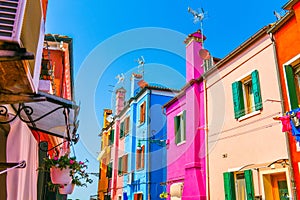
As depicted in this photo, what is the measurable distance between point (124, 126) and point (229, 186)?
1534cm

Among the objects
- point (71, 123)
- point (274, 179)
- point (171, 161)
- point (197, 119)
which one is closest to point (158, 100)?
point (171, 161)

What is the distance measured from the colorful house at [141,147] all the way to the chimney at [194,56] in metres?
5.64

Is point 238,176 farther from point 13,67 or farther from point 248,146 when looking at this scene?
point 13,67

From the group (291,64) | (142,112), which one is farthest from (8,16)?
(142,112)

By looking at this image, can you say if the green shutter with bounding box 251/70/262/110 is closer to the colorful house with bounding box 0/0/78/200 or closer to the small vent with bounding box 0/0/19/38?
the colorful house with bounding box 0/0/78/200

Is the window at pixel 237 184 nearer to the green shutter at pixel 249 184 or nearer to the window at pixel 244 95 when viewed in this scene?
the green shutter at pixel 249 184

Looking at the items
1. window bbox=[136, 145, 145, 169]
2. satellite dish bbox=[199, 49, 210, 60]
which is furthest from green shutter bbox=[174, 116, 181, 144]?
window bbox=[136, 145, 145, 169]

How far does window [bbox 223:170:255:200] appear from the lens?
26.3ft

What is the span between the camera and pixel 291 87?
7023 millimetres

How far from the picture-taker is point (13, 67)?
2252 millimetres

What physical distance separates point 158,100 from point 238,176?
10877 mm

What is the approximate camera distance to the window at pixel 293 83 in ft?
22.7

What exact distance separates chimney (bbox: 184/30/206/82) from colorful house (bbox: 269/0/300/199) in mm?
4866

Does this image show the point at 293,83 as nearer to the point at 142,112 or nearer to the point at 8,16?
the point at 8,16
